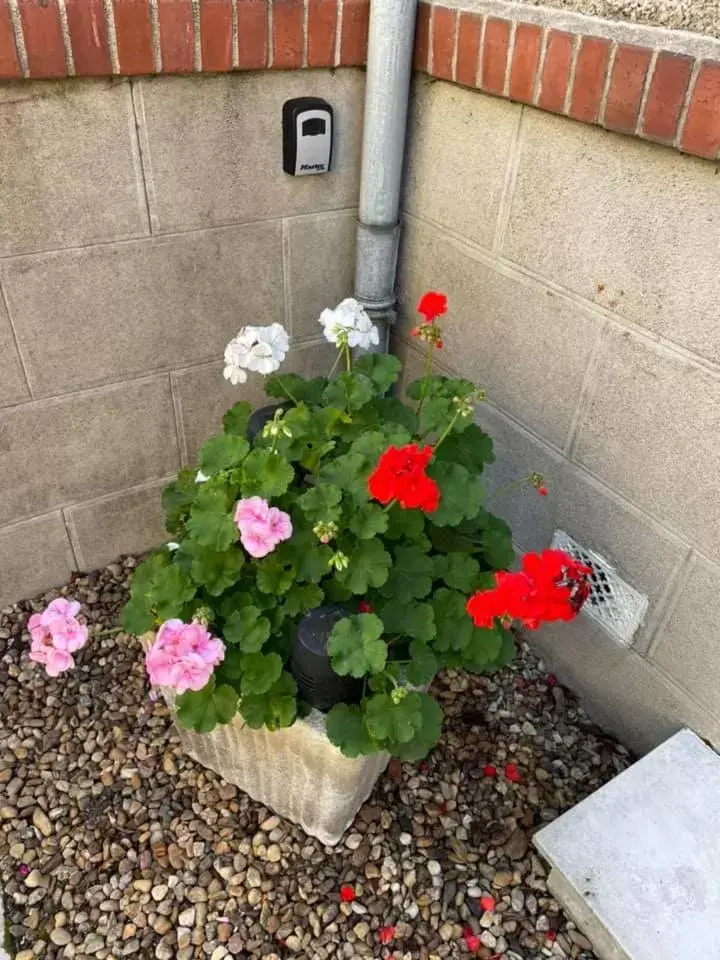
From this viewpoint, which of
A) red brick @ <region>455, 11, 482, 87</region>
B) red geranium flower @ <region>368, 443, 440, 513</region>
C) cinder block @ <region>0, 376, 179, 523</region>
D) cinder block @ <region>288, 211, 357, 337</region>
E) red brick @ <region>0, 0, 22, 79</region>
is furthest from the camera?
cinder block @ <region>288, 211, 357, 337</region>

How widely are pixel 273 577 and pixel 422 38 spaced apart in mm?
1420

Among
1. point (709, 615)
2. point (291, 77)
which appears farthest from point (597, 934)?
point (291, 77)

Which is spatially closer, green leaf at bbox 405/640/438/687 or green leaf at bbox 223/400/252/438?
green leaf at bbox 405/640/438/687

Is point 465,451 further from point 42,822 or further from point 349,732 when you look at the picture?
point 42,822

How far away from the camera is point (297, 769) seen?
1656mm

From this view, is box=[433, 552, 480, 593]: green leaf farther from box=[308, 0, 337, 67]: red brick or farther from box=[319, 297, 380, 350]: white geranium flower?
box=[308, 0, 337, 67]: red brick

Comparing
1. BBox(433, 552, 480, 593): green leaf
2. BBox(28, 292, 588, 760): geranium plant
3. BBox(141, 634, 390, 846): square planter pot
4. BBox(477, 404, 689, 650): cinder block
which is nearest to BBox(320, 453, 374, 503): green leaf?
BBox(28, 292, 588, 760): geranium plant

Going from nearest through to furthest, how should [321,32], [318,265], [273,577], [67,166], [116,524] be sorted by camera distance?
[273,577] < [67,166] < [321,32] < [318,265] < [116,524]

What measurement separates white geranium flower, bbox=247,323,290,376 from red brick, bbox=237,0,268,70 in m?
0.70

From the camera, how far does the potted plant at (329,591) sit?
1.43 m

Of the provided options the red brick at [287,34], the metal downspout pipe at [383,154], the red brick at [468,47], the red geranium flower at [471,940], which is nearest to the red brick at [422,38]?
the metal downspout pipe at [383,154]

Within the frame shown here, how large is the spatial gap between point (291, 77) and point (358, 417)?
0.92 metres

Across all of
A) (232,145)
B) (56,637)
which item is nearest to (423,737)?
(56,637)

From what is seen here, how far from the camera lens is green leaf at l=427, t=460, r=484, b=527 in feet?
5.35
